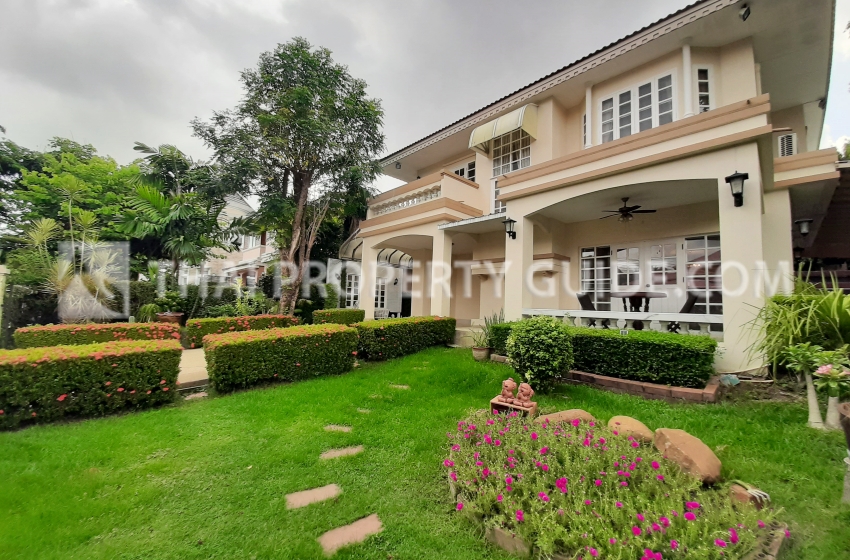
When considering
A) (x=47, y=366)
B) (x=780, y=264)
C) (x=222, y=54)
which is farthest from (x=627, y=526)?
(x=222, y=54)

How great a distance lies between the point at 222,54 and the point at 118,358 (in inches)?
464

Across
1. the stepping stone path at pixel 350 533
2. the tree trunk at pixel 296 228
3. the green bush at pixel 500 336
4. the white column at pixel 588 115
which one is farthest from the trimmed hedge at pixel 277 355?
the white column at pixel 588 115

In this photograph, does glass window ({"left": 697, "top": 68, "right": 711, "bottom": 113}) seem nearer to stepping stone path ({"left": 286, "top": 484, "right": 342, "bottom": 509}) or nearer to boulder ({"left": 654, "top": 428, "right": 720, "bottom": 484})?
boulder ({"left": 654, "top": 428, "right": 720, "bottom": 484})

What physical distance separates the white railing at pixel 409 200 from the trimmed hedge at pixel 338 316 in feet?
14.5

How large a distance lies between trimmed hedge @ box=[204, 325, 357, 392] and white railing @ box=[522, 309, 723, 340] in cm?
490

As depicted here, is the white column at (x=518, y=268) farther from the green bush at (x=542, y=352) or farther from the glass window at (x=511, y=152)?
the glass window at (x=511, y=152)

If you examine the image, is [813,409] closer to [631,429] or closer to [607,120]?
[631,429]

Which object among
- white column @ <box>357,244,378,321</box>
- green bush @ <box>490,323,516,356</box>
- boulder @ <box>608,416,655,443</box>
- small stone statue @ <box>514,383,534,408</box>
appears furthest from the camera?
white column @ <box>357,244,378,321</box>

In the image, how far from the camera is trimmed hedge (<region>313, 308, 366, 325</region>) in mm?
12273

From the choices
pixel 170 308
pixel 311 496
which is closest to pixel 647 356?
pixel 311 496

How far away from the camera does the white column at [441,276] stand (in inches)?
423

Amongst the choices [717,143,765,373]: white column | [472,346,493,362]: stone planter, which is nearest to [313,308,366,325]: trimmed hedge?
[472,346,493,362]: stone planter

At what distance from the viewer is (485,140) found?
10875 millimetres

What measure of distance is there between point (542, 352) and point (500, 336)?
2.28m
